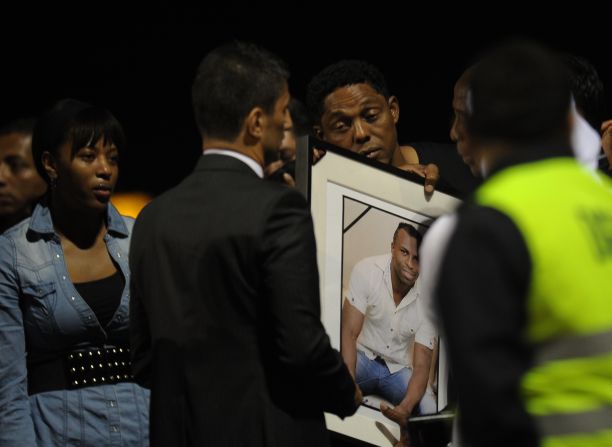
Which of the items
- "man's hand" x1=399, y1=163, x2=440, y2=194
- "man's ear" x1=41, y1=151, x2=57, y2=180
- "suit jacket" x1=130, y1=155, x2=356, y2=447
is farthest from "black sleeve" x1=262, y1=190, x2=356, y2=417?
"man's ear" x1=41, y1=151, x2=57, y2=180

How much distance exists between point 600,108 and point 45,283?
1551 mm

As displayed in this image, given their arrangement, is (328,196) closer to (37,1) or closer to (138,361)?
(138,361)

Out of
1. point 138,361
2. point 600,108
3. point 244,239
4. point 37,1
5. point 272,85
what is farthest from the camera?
point 37,1

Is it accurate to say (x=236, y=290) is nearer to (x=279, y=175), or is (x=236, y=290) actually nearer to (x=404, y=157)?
(x=279, y=175)

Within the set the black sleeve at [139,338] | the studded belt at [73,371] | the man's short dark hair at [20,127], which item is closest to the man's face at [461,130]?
the black sleeve at [139,338]

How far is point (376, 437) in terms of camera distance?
3004 millimetres

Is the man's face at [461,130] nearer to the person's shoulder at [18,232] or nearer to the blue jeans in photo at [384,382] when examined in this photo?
the blue jeans in photo at [384,382]

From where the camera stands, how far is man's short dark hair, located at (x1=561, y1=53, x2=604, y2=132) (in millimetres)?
2857

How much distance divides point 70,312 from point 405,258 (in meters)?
0.92

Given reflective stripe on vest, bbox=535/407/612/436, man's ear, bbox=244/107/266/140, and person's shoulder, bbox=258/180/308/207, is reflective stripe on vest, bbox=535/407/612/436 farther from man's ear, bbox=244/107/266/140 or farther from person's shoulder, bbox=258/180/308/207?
man's ear, bbox=244/107/266/140

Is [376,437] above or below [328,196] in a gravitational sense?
below

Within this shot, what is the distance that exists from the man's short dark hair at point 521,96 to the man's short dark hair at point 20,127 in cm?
351

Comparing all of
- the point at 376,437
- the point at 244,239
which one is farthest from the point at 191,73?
the point at 244,239

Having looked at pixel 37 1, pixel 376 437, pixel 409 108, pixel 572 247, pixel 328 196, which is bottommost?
pixel 376 437
